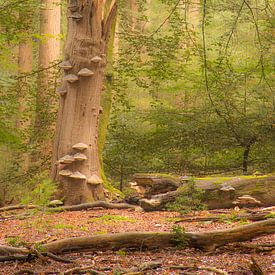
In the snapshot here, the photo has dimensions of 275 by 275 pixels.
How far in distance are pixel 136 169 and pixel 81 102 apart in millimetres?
4005

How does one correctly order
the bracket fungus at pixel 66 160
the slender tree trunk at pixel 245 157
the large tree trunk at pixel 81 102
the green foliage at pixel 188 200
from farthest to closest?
the slender tree trunk at pixel 245 157
the large tree trunk at pixel 81 102
the bracket fungus at pixel 66 160
the green foliage at pixel 188 200

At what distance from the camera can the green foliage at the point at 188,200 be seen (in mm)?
6762

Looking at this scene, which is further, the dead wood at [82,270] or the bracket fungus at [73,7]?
the bracket fungus at [73,7]

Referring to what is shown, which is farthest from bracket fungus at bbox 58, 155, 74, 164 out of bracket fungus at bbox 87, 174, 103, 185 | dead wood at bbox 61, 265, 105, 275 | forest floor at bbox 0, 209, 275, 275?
dead wood at bbox 61, 265, 105, 275

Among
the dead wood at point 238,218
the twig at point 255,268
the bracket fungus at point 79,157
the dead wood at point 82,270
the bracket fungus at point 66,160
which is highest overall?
the bracket fungus at point 79,157

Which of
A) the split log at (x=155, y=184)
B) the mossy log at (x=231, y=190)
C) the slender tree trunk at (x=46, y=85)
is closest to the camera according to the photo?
the mossy log at (x=231, y=190)

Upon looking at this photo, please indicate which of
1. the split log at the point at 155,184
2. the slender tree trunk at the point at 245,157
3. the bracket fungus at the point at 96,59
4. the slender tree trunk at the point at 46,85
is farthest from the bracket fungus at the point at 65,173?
the slender tree trunk at the point at 245,157

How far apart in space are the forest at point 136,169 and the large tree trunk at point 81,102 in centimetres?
2

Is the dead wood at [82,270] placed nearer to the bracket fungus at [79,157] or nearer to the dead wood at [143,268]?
the dead wood at [143,268]

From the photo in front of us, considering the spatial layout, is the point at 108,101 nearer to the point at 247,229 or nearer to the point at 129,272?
the point at 247,229

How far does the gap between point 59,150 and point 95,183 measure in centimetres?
97

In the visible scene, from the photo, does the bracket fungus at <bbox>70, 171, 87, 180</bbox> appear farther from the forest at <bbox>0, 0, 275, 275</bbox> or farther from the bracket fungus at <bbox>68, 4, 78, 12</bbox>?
the bracket fungus at <bbox>68, 4, 78, 12</bbox>

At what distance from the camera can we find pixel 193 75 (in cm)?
1314

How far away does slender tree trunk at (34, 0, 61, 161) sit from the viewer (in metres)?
12.5
